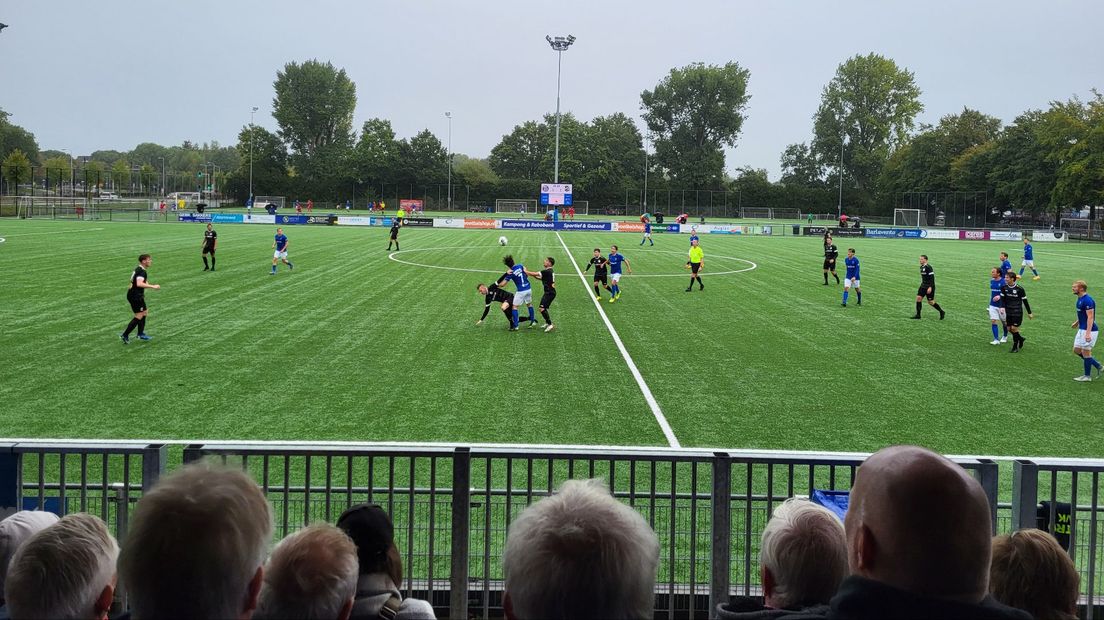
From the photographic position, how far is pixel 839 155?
12231 centimetres

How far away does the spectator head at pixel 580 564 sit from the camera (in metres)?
2.40

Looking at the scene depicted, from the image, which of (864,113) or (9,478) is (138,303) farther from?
(864,113)

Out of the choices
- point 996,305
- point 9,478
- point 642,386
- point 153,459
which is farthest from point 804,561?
point 996,305

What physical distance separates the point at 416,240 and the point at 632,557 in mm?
52669

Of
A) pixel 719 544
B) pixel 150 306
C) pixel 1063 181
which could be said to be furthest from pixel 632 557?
pixel 1063 181

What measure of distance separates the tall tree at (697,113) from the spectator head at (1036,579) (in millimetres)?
122309

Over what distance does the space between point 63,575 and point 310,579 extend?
763 millimetres

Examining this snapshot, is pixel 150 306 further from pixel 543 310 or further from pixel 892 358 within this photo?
pixel 892 358

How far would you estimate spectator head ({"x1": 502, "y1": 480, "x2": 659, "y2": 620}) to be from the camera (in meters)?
2.40

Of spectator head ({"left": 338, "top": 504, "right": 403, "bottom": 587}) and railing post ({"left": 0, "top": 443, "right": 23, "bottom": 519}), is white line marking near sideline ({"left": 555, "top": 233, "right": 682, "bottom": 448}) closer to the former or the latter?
railing post ({"left": 0, "top": 443, "right": 23, "bottom": 519})

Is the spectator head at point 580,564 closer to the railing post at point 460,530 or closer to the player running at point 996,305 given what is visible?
the railing post at point 460,530

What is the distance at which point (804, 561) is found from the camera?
131 inches

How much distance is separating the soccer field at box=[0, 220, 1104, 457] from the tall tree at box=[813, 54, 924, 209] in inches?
3723

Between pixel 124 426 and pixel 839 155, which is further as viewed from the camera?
pixel 839 155
